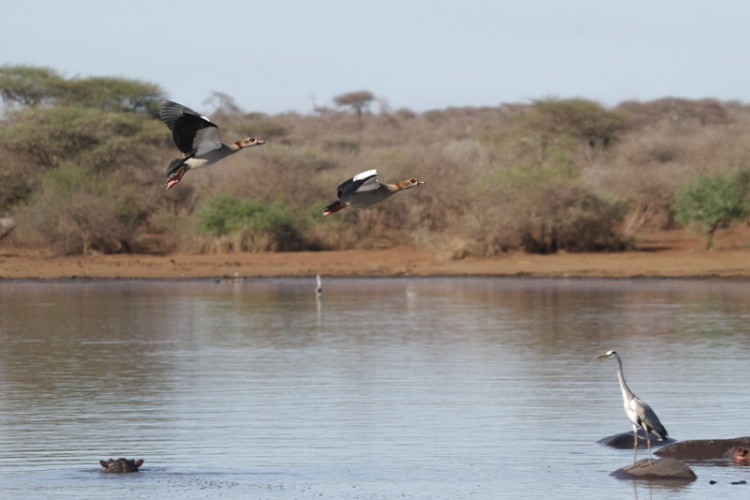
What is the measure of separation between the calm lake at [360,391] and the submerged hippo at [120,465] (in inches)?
5.5

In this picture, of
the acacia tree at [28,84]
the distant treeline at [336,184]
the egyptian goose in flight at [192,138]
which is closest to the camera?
the egyptian goose in flight at [192,138]

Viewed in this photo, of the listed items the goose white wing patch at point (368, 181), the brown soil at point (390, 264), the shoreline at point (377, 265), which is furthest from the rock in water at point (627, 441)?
the brown soil at point (390, 264)

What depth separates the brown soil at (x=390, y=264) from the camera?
37.2 metres

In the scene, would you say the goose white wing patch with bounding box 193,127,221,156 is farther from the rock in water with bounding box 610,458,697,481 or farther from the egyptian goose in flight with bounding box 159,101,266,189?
the rock in water with bounding box 610,458,697,481

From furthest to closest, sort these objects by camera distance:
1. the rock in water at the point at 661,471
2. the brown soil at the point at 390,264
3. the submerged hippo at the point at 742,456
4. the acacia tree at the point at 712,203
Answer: the acacia tree at the point at 712,203, the brown soil at the point at 390,264, the submerged hippo at the point at 742,456, the rock in water at the point at 661,471

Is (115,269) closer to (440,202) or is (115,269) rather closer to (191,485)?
(440,202)

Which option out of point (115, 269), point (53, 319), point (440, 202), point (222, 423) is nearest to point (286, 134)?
point (440, 202)

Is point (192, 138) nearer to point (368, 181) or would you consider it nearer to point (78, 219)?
point (368, 181)

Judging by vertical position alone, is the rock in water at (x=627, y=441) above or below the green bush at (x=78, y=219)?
below

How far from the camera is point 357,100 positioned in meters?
93.1

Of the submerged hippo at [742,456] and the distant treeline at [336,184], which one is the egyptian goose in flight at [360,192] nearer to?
the submerged hippo at [742,456]

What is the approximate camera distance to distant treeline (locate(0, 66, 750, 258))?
39844 millimetres

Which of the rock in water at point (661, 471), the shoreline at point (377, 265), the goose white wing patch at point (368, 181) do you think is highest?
the goose white wing patch at point (368, 181)

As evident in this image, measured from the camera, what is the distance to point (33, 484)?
42.9 ft
